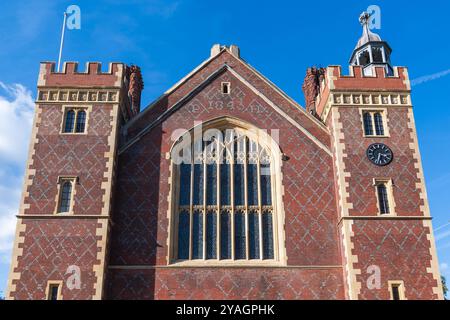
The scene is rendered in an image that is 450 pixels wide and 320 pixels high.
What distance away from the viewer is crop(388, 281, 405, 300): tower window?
20500mm

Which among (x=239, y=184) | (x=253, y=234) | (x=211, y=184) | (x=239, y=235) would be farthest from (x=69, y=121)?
(x=253, y=234)

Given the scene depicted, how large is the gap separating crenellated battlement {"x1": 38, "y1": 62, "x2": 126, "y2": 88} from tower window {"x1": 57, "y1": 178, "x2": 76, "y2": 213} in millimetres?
4623

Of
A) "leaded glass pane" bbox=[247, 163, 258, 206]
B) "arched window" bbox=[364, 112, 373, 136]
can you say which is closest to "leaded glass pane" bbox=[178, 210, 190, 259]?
"leaded glass pane" bbox=[247, 163, 258, 206]

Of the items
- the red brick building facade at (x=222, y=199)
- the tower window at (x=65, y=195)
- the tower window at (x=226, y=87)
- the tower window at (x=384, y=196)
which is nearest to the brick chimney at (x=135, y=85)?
the red brick building facade at (x=222, y=199)

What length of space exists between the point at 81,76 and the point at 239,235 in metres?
10.0

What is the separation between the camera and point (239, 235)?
2255cm

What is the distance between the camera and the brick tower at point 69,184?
20.4 metres

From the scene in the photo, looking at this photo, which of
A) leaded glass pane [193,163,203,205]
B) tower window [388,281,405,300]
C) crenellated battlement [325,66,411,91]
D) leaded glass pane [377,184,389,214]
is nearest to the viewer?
tower window [388,281,405,300]

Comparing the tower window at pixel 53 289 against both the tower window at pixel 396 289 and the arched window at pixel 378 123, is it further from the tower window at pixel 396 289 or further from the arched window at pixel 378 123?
the arched window at pixel 378 123

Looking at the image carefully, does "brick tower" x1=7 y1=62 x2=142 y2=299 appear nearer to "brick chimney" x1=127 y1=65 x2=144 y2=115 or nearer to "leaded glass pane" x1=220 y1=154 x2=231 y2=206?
"leaded glass pane" x1=220 y1=154 x2=231 y2=206

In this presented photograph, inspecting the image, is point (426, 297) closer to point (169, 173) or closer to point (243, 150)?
point (243, 150)

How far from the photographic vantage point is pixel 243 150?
24297 millimetres

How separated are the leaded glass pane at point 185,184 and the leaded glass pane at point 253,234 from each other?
2.73 meters

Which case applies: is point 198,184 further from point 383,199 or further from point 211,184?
point 383,199
